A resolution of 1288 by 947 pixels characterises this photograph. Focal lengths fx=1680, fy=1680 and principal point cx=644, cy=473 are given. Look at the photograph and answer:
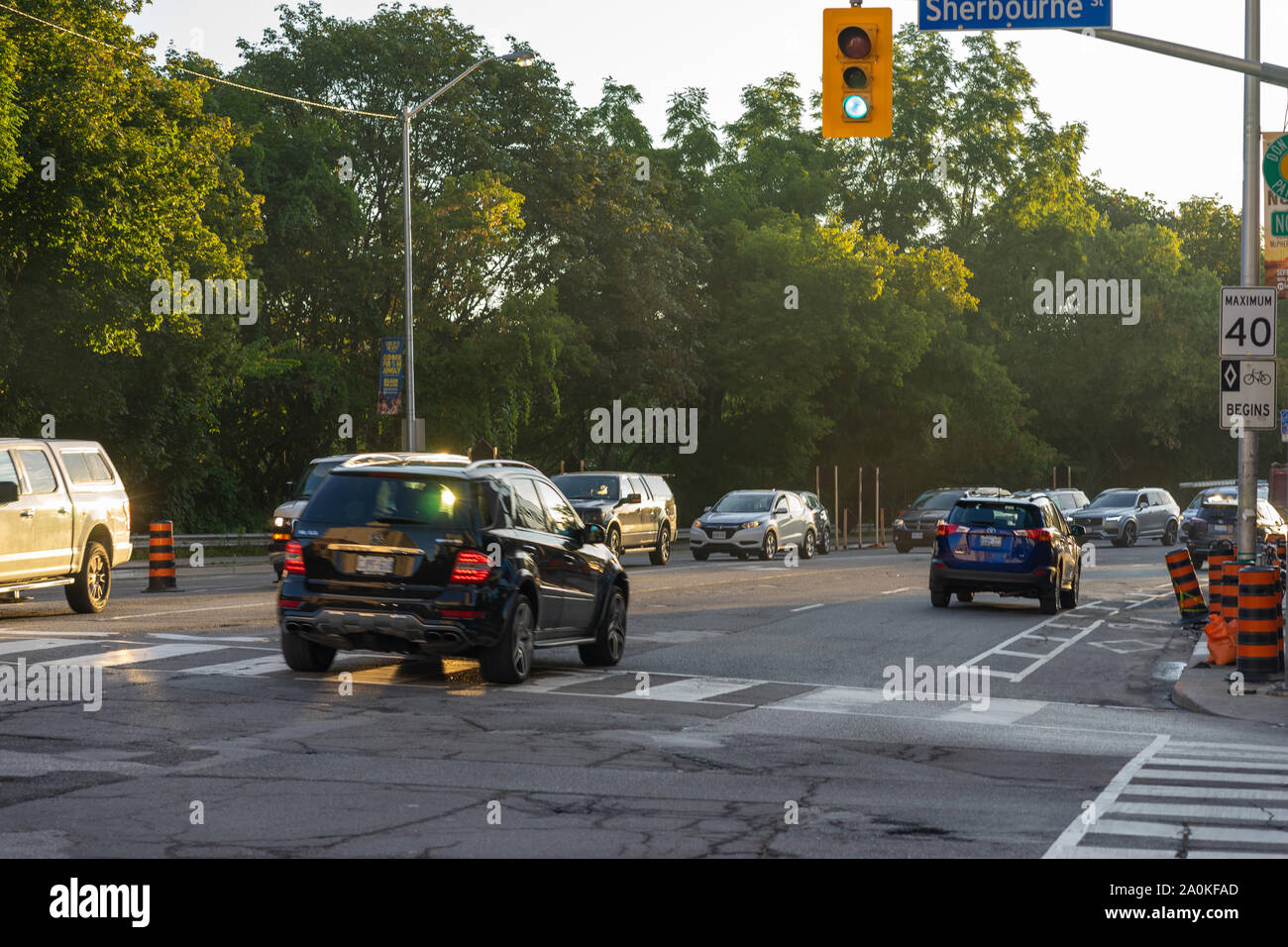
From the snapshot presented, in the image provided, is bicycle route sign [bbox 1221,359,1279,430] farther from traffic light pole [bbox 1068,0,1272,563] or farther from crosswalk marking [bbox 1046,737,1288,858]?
crosswalk marking [bbox 1046,737,1288,858]

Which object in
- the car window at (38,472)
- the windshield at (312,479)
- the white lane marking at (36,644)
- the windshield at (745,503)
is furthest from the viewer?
the windshield at (745,503)

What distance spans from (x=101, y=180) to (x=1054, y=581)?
65.0 feet

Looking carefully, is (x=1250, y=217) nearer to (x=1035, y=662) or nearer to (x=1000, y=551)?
(x=1000, y=551)

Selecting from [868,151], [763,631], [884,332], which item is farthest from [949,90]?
[763,631]

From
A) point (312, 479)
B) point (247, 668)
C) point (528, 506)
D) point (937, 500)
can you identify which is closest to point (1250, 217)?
point (528, 506)

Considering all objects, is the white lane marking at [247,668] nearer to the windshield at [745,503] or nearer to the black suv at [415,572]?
the black suv at [415,572]

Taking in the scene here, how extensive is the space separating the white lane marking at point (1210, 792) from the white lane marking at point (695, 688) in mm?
4215

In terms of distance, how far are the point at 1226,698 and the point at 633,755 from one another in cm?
620

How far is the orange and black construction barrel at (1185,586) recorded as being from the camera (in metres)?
23.0

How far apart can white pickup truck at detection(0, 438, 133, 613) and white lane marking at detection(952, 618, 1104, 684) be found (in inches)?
399

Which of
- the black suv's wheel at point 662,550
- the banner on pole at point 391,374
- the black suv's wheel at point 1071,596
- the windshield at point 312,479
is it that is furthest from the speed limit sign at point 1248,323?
the banner on pole at point 391,374

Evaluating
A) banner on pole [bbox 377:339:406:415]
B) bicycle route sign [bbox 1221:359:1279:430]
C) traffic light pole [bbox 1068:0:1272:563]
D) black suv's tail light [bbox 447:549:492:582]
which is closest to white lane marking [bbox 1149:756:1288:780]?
black suv's tail light [bbox 447:549:492:582]

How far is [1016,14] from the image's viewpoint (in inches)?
588
